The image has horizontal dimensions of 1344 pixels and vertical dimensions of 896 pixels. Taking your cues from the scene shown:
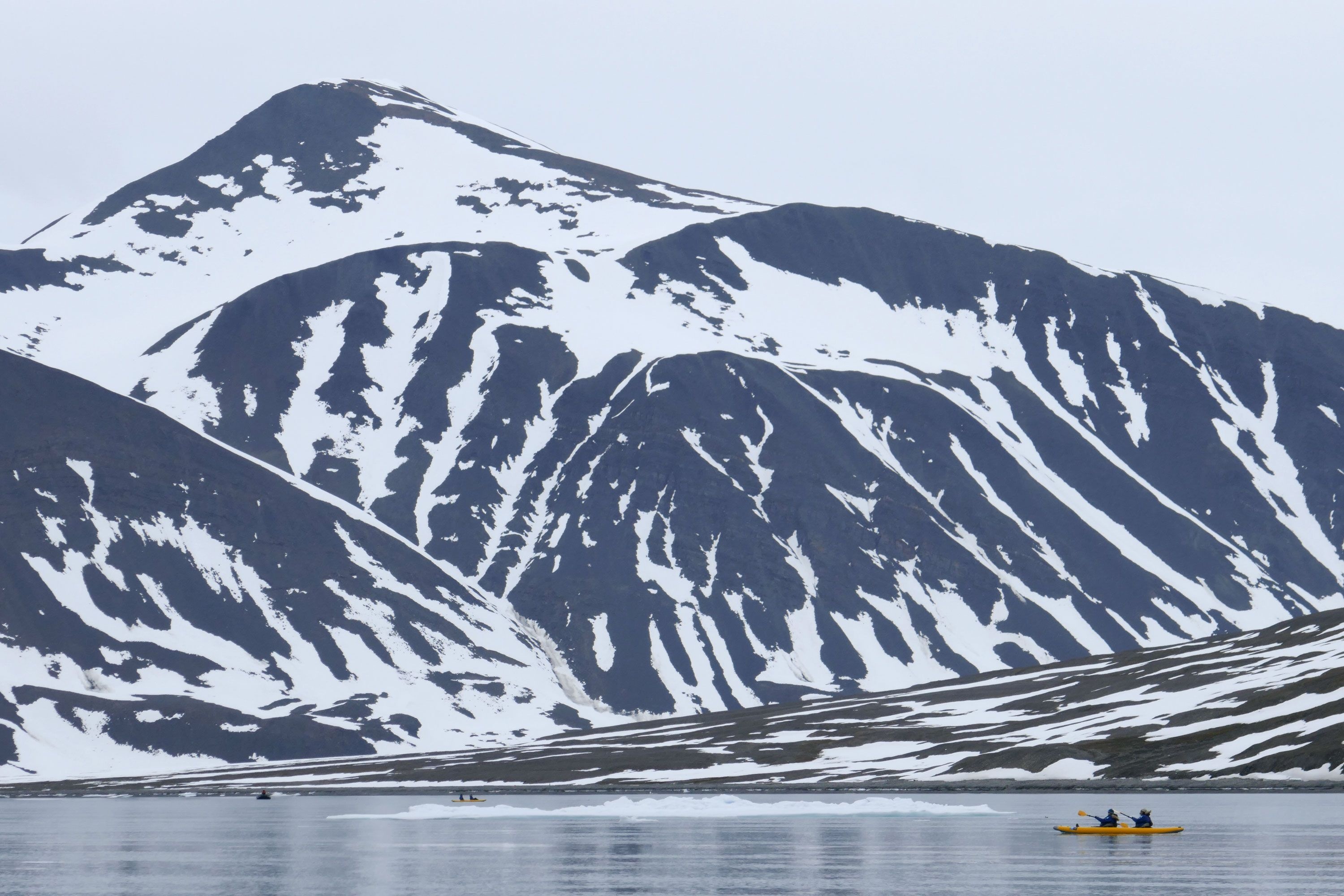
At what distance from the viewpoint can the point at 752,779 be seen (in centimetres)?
15500

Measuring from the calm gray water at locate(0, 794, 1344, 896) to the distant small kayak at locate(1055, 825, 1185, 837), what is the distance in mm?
1460

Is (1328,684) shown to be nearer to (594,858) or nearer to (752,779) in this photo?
(752,779)

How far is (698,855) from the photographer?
3012 inches

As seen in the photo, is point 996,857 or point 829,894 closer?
point 829,894

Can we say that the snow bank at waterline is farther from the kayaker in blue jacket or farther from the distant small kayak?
the kayaker in blue jacket

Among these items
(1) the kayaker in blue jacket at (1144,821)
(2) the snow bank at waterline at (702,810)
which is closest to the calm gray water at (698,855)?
(1) the kayaker in blue jacket at (1144,821)

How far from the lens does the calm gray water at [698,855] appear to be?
60438 mm

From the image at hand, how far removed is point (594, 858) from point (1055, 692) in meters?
123

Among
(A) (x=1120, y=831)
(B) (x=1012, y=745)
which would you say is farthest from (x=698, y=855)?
(B) (x=1012, y=745)

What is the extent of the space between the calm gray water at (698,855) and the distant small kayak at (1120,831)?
4.79 ft

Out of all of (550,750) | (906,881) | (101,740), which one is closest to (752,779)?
(550,750)

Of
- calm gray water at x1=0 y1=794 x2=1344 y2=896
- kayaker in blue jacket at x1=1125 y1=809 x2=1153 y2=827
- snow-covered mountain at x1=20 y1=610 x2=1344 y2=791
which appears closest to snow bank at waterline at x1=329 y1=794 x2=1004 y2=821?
calm gray water at x1=0 y1=794 x2=1344 y2=896

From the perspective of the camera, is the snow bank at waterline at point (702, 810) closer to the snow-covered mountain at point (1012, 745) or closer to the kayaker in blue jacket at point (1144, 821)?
the kayaker in blue jacket at point (1144, 821)

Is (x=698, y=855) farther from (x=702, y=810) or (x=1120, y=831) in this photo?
(x=702, y=810)
